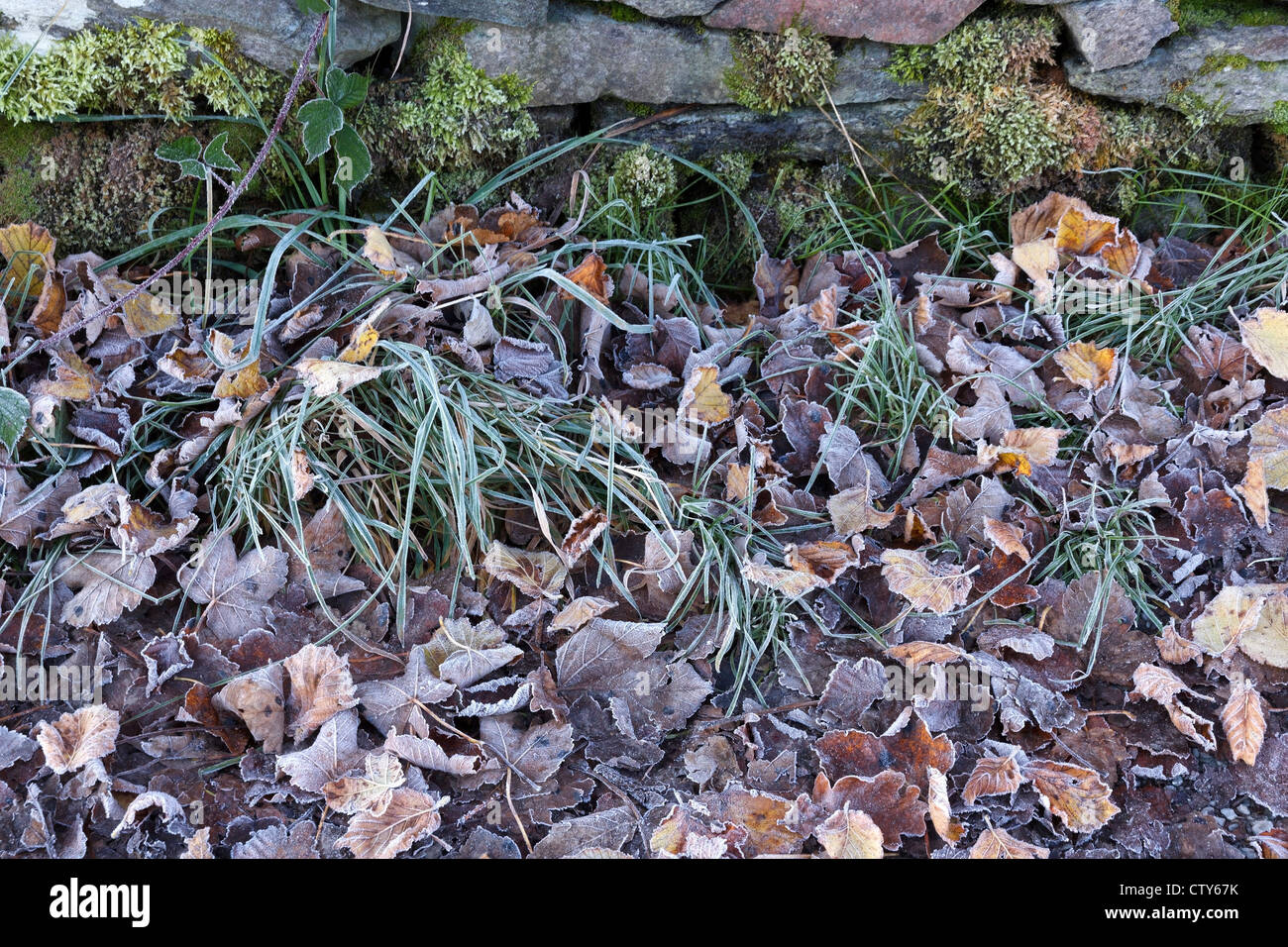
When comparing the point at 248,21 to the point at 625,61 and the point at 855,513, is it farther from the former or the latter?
the point at 855,513

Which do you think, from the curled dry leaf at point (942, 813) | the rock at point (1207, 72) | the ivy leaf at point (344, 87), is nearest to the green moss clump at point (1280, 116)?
the rock at point (1207, 72)

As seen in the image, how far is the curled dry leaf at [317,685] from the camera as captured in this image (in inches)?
67.2

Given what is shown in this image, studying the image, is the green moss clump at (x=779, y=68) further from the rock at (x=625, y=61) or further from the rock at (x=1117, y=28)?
the rock at (x=1117, y=28)

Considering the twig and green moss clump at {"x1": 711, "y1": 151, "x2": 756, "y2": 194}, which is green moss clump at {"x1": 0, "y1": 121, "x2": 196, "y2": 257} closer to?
the twig

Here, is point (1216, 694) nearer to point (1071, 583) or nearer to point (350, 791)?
point (1071, 583)

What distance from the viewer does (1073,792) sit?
1.65 meters

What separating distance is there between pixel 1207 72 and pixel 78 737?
3126mm

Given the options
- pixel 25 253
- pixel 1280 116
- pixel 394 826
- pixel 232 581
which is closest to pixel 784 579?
pixel 394 826

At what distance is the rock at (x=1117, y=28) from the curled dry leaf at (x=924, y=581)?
5.01ft

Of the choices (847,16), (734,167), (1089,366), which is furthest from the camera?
(734,167)

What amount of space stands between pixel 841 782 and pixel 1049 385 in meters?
1.22

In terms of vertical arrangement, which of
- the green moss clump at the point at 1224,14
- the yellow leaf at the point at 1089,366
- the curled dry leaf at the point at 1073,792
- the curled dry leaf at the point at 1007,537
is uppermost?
the green moss clump at the point at 1224,14

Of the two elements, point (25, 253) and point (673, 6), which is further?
point (673, 6)

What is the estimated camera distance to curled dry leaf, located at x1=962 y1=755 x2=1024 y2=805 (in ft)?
5.39
